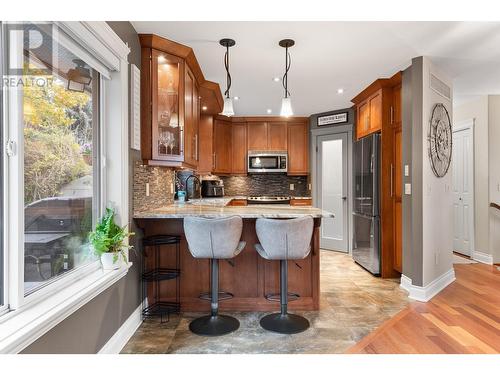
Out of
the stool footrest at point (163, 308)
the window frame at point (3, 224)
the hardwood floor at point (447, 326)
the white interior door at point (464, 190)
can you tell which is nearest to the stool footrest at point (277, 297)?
the hardwood floor at point (447, 326)

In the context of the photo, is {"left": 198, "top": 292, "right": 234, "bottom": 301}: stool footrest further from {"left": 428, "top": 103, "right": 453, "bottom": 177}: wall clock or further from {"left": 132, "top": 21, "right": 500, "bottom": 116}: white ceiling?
{"left": 428, "top": 103, "right": 453, "bottom": 177}: wall clock

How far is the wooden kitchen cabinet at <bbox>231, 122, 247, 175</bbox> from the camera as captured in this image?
5.84 metres

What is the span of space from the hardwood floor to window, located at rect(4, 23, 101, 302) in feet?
6.53

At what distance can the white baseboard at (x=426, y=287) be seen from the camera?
10.1 ft

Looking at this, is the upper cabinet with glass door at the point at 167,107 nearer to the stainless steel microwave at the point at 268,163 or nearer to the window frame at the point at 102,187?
the window frame at the point at 102,187

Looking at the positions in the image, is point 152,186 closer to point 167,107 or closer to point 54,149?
point 167,107

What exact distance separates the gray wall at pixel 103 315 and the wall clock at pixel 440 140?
2.96 metres

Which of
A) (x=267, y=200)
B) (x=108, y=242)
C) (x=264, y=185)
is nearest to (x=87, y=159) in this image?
(x=108, y=242)

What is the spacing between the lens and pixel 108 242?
1966 millimetres

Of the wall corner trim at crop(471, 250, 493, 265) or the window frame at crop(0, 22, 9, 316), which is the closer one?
the window frame at crop(0, 22, 9, 316)

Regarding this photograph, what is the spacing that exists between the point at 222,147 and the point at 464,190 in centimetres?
411

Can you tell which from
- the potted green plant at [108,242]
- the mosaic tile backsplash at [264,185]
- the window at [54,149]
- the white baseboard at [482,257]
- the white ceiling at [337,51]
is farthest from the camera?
the mosaic tile backsplash at [264,185]

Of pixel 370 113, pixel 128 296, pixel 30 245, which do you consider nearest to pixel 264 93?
pixel 370 113

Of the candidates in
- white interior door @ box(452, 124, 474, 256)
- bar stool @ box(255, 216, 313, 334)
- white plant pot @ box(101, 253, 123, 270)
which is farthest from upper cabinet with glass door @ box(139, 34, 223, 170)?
white interior door @ box(452, 124, 474, 256)
